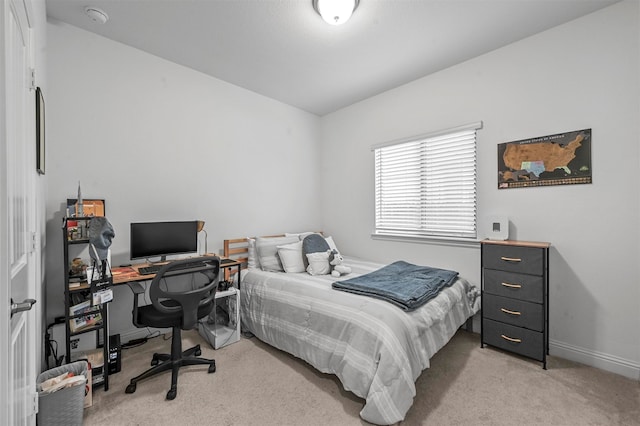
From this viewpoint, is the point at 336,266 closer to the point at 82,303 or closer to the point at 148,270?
the point at 148,270

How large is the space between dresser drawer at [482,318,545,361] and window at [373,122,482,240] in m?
0.91

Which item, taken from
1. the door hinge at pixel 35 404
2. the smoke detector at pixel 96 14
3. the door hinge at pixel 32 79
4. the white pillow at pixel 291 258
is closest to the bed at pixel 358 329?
the white pillow at pixel 291 258

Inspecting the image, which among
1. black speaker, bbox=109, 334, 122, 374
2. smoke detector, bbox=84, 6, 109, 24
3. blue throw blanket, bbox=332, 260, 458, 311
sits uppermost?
smoke detector, bbox=84, 6, 109, 24

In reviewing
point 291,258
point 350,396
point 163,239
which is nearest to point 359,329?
point 350,396

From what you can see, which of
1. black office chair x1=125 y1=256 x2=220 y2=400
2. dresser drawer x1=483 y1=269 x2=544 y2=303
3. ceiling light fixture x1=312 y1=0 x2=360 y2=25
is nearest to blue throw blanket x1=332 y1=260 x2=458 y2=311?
dresser drawer x1=483 y1=269 x2=544 y2=303

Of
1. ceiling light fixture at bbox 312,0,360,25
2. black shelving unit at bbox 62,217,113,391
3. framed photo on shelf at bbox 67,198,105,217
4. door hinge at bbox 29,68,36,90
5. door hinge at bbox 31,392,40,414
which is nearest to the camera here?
door hinge at bbox 31,392,40,414

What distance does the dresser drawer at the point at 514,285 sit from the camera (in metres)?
2.31

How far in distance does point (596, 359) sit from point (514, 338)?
61 cm

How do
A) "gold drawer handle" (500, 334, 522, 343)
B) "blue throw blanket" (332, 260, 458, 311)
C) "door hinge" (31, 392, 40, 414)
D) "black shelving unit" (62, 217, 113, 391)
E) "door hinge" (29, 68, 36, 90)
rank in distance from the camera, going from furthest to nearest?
"gold drawer handle" (500, 334, 522, 343) → "blue throw blanket" (332, 260, 458, 311) → "black shelving unit" (62, 217, 113, 391) → "door hinge" (29, 68, 36, 90) → "door hinge" (31, 392, 40, 414)

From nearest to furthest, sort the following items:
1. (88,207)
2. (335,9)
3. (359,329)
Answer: (359,329), (335,9), (88,207)

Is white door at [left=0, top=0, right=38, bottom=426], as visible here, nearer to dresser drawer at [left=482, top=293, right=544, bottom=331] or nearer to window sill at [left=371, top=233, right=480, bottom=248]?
dresser drawer at [left=482, top=293, right=544, bottom=331]

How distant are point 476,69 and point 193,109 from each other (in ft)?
9.94

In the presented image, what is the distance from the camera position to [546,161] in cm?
253

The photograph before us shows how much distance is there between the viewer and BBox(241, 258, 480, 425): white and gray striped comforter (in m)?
1.70
